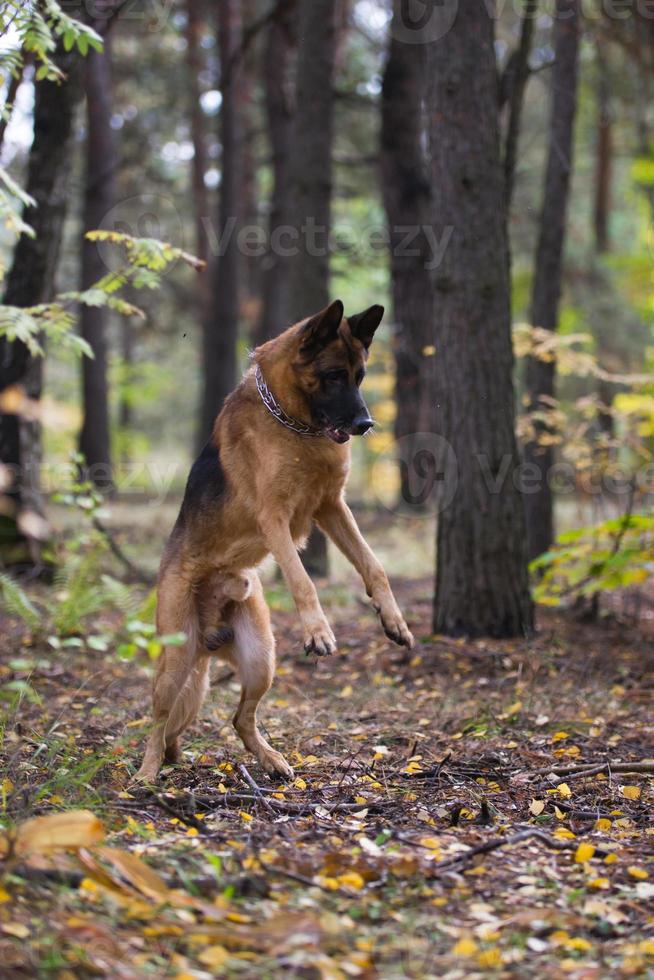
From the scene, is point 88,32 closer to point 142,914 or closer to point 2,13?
point 2,13

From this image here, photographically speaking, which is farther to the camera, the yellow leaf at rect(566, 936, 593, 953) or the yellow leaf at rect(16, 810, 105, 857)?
the yellow leaf at rect(16, 810, 105, 857)

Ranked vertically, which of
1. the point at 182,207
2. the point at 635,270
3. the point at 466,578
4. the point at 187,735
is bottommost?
the point at 187,735

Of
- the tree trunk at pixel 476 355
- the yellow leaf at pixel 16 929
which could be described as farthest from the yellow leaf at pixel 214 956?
the tree trunk at pixel 476 355

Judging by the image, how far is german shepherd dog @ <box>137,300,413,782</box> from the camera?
594 centimetres

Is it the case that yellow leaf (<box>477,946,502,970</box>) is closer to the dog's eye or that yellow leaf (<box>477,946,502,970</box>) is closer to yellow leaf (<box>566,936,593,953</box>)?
yellow leaf (<box>566,936,593,953</box>)

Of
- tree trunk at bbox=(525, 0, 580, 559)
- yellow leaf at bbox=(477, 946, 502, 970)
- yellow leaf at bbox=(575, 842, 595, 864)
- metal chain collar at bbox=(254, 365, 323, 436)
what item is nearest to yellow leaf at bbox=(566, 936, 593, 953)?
yellow leaf at bbox=(477, 946, 502, 970)

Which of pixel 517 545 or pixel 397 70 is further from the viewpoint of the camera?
pixel 397 70

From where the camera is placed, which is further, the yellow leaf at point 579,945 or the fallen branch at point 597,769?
the fallen branch at point 597,769

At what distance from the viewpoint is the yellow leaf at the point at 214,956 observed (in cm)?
334

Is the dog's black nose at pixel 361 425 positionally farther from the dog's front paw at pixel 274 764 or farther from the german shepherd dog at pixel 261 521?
the dog's front paw at pixel 274 764

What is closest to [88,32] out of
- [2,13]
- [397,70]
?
[2,13]

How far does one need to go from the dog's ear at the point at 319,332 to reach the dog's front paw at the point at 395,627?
1.62m

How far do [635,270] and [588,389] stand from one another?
3.19 m

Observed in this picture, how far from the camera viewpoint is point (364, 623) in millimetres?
10578
